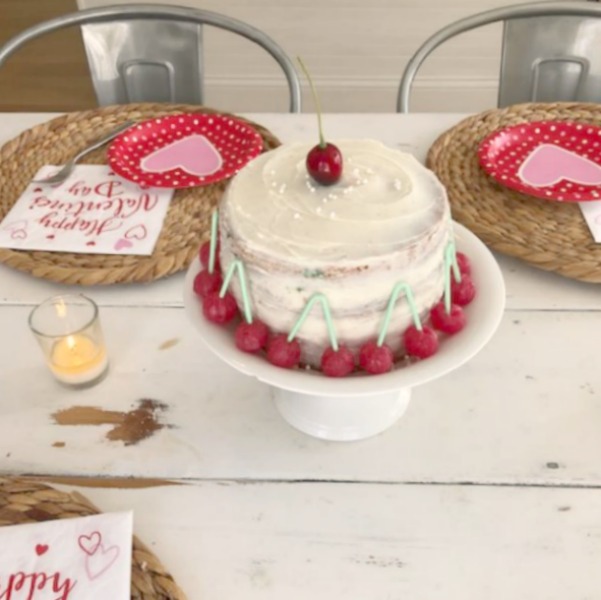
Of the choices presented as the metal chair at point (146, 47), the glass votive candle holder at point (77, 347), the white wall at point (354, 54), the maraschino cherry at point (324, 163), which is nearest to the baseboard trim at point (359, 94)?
the white wall at point (354, 54)

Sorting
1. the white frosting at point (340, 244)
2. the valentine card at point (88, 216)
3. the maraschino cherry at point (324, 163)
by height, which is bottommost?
the valentine card at point (88, 216)

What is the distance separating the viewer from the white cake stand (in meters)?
0.63

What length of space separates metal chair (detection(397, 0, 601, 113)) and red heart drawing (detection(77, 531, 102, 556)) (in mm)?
918

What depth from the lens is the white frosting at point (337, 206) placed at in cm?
62

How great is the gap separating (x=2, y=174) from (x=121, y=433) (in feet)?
1.68

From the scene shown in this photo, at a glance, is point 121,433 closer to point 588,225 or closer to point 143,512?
point 143,512

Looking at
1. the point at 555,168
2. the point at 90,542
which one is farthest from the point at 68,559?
the point at 555,168

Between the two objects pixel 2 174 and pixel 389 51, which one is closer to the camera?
pixel 2 174

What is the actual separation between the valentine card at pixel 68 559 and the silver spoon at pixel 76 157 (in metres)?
0.56

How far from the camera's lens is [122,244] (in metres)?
0.95

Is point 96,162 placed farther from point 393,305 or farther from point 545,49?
point 545,49

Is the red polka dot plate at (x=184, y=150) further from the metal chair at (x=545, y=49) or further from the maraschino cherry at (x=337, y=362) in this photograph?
the maraschino cherry at (x=337, y=362)

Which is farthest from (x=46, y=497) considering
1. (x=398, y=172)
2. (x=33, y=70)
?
(x=33, y=70)

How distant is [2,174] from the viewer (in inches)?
43.1
